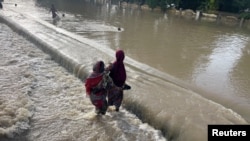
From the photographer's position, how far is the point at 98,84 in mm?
5871

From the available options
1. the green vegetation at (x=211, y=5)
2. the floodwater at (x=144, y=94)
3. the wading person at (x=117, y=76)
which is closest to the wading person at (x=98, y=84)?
the wading person at (x=117, y=76)

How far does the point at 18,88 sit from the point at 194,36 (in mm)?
12630

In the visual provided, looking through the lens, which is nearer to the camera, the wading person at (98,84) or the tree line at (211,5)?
the wading person at (98,84)

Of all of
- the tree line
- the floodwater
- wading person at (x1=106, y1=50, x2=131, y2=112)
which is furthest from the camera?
the tree line

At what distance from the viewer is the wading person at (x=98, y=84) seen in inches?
228

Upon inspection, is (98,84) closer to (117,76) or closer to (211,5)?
(117,76)

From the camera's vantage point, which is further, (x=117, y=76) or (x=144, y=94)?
(x=144, y=94)

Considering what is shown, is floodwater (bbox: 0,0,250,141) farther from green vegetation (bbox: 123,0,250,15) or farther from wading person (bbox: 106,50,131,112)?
green vegetation (bbox: 123,0,250,15)

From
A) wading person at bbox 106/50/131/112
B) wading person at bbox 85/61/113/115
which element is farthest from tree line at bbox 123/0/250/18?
wading person at bbox 85/61/113/115

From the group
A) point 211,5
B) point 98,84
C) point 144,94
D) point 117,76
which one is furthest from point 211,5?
point 98,84

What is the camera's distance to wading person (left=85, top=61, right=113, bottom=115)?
5.79 meters

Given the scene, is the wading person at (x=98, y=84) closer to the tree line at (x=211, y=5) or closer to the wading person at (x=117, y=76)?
the wading person at (x=117, y=76)

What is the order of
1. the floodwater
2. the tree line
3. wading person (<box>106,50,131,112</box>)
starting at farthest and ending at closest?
the tree line < the floodwater < wading person (<box>106,50,131,112</box>)

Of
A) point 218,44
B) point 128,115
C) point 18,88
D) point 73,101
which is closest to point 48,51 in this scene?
point 18,88
